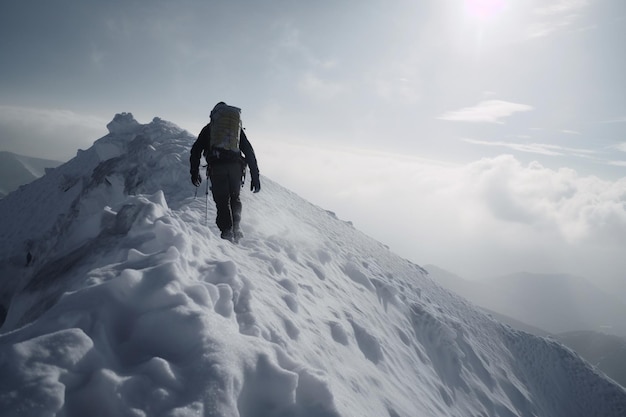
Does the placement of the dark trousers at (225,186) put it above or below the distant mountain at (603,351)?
above

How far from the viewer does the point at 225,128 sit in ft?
25.6

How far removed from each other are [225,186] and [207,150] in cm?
122

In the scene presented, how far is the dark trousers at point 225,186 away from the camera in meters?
7.81

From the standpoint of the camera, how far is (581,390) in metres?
16.4

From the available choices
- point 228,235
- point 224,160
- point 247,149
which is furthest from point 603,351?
point 224,160

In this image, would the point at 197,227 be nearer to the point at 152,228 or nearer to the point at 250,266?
the point at 250,266

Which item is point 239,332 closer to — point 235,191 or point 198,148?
point 235,191

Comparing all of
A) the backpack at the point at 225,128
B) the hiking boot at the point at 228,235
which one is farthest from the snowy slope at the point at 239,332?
the backpack at the point at 225,128

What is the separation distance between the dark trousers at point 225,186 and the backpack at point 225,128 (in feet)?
1.45

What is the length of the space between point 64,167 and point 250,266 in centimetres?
2991

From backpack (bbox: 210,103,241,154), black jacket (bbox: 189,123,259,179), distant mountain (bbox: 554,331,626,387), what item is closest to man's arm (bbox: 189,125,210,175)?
black jacket (bbox: 189,123,259,179)

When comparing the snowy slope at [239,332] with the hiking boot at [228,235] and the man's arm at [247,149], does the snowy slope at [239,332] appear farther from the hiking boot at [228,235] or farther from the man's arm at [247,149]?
the man's arm at [247,149]

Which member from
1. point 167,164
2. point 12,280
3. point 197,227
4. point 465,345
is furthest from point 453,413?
point 12,280

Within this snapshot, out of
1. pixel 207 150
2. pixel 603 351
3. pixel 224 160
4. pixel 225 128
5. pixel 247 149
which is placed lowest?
pixel 603 351
